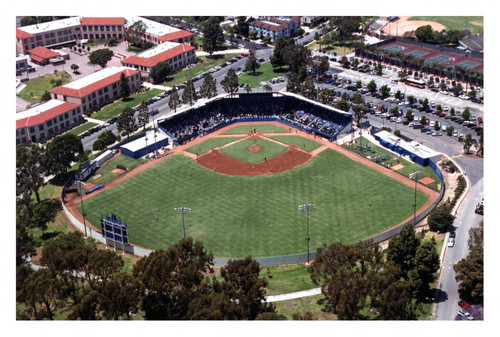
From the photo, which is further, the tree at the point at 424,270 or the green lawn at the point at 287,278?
the green lawn at the point at 287,278

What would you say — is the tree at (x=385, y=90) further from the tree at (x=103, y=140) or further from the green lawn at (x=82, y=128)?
the green lawn at (x=82, y=128)

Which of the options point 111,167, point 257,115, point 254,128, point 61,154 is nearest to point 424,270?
point 111,167

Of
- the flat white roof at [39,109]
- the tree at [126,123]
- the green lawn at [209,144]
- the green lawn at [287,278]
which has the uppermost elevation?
the flat white roof at [39,109]

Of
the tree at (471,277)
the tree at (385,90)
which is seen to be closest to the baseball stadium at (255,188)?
the tree at (471,277)

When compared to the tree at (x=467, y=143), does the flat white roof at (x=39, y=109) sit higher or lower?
higher

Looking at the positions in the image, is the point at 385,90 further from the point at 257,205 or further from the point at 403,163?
the point at 257,205

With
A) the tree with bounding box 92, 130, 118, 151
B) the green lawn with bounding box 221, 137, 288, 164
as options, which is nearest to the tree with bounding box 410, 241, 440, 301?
the green lawn with bounding box 221, 137, 288, 164
